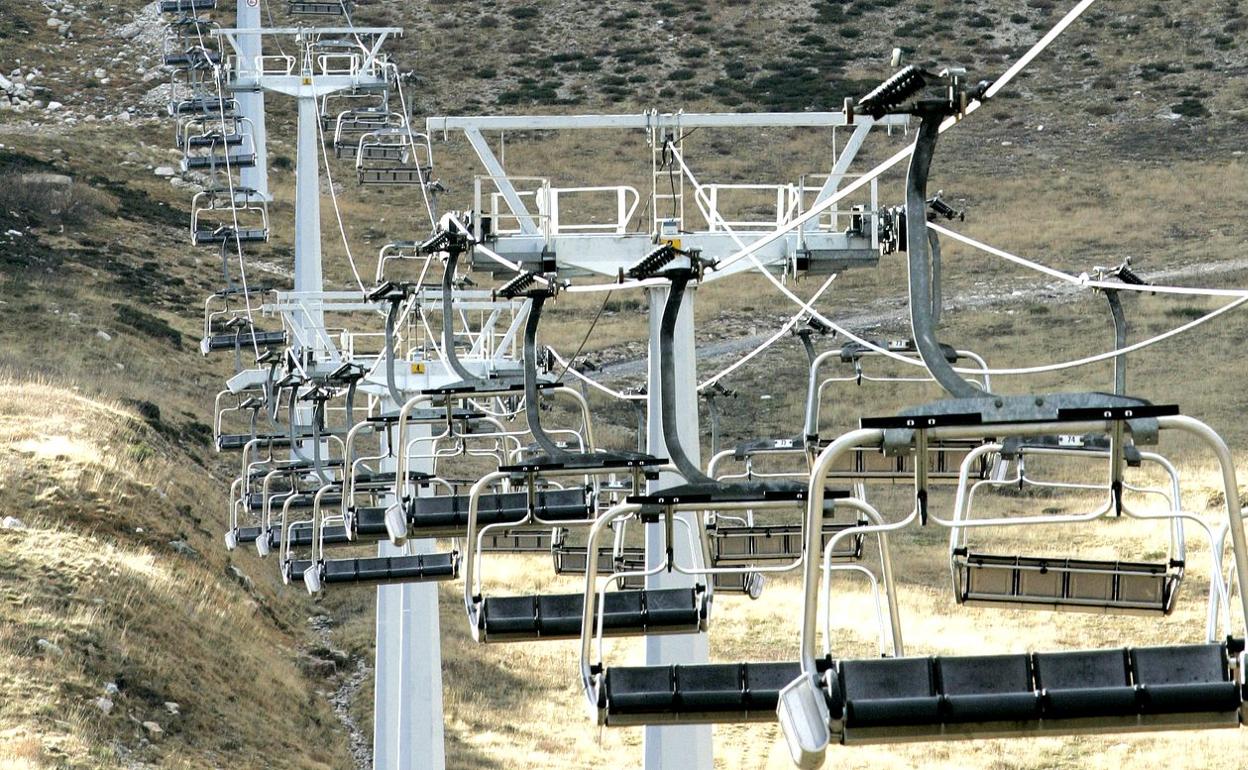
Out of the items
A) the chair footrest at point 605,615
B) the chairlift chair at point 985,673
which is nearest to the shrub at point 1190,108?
the chair footrest at point 605,615

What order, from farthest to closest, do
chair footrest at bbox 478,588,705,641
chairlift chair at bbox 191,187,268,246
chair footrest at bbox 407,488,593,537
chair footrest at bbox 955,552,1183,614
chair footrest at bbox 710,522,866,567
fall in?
chairlift chair at bbox 191,187,268,246, chair footrest at bbox 710,522,866,567, chair footrest at bbox 407,488,593,537, chair footrest at bbox 478,588,705,641, chair footrest at bbox 955,552,1183,614

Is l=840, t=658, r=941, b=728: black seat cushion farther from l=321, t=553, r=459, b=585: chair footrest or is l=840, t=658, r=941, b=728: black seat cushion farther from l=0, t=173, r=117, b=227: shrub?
l=0, t=173, r=117, b=227: shrub

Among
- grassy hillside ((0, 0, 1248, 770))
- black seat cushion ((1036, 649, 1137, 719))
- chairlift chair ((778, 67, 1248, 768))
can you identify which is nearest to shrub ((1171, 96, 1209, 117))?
grassy hillside ((0, 0, 1248, 770))

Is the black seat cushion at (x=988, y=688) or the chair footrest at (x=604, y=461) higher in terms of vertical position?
the chair footrest at (x=604, y=461)

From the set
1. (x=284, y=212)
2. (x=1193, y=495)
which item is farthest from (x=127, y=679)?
(x=284, y=212)

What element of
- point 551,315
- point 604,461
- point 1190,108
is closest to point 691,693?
point 604,461

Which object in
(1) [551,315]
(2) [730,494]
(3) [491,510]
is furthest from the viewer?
(1) [551,315]

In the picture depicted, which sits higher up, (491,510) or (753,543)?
(491,510)

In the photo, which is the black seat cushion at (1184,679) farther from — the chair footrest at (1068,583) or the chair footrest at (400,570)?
the chair footrest at (400,570)

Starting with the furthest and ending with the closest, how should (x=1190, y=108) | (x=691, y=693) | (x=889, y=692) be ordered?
(x=1190, y=108) < (x=691, y=693) < (x=889, y=692)

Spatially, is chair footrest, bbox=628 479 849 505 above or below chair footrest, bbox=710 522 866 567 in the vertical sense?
above

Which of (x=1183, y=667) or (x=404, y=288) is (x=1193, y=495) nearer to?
(x=404, y=288)

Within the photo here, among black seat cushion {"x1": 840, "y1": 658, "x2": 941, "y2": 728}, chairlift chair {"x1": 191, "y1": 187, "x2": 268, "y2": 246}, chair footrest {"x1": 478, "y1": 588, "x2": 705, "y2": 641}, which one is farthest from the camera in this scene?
chairlift chair {"x1": 191, "y1": 187, "x2": 268, "y2": 246}

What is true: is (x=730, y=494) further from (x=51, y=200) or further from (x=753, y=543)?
(x=51, y=200)
